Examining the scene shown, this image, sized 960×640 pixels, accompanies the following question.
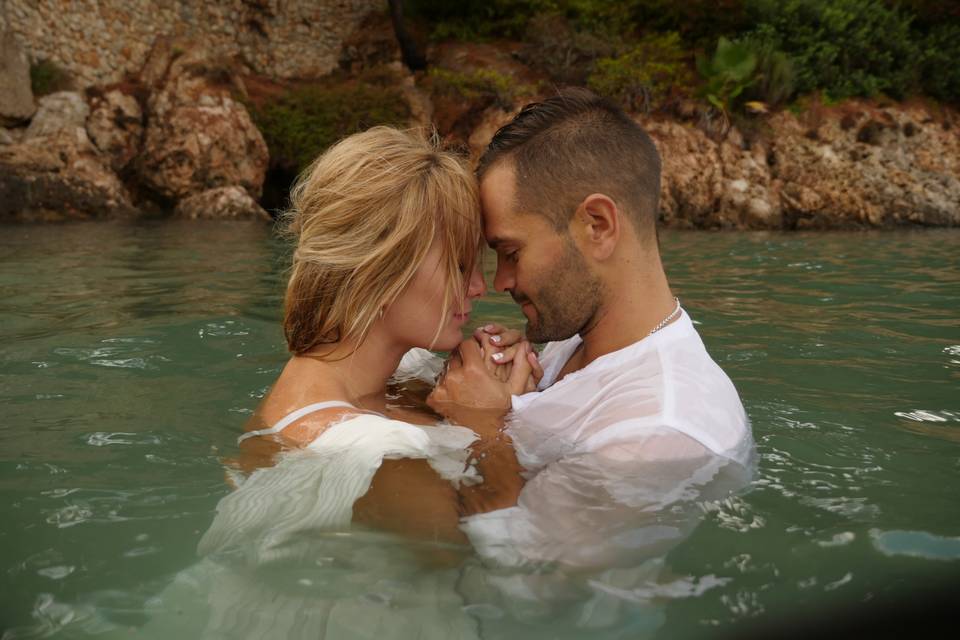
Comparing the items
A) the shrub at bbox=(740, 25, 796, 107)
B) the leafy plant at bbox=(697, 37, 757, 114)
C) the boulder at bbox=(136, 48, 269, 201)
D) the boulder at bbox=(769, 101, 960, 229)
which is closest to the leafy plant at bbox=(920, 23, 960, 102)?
the boulder at bbox=(769, 101, 960, 229)

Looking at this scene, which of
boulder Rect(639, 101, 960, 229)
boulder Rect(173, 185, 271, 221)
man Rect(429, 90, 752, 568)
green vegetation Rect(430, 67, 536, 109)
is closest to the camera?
man Rect(429, 90, 752, 568)

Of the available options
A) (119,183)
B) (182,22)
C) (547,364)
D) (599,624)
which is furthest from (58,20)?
(599,624)

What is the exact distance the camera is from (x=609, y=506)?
7.61 ft

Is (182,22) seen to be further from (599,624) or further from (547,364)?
(599,624)

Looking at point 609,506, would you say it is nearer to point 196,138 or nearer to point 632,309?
point 632,309

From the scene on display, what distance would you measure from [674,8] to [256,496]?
65.2 feet

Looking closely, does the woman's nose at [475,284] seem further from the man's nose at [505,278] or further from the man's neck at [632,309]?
the man's neck at [632,309]

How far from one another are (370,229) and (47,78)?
15602 mm

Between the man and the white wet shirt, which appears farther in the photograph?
the man

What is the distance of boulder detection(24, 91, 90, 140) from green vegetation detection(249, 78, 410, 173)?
3.46m

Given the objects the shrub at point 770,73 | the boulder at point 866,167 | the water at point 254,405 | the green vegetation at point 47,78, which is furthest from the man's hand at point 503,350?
the shrub at point 770,73

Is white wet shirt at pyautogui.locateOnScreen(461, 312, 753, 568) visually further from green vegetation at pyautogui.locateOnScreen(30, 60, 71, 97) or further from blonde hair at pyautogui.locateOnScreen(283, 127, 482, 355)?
green vegetation at pyautogui.locateOnScreen(30, 60, 71, 97)

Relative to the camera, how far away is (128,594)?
202 cm

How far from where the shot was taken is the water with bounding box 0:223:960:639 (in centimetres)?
206
